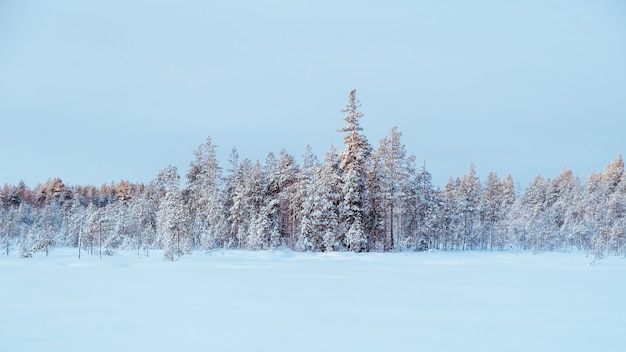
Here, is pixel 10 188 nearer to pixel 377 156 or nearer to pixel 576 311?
pixel 377 156

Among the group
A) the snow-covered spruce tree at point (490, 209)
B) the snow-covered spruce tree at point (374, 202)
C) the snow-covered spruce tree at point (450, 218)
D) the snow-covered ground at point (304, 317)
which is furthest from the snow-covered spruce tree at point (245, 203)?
the snow-covered spruce tree at point (490, 209)

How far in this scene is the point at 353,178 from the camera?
4234 centimetres

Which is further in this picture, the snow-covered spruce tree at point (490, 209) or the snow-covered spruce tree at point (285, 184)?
the snow-covered spruce tree at point (490, 209)

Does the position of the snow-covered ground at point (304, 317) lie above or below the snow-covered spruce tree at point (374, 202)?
below

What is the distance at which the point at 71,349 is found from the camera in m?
7.38

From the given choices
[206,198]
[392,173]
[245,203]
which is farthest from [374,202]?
[206,198]

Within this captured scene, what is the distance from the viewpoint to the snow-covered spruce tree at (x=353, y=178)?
1630 inches

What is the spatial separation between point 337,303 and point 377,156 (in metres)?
35.3


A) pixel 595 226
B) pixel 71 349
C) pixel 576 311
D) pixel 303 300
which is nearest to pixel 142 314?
pixel 71 349

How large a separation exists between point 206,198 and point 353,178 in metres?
19.2

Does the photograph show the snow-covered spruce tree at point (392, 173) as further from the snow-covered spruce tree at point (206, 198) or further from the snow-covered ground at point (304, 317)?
the snow-covered ground at point (304, 317)

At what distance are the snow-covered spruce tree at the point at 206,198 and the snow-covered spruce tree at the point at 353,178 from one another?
49.0 ft

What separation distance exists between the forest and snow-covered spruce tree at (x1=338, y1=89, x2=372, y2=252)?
0.10 metres

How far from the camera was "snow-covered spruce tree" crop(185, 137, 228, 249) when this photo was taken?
49.4 metres
